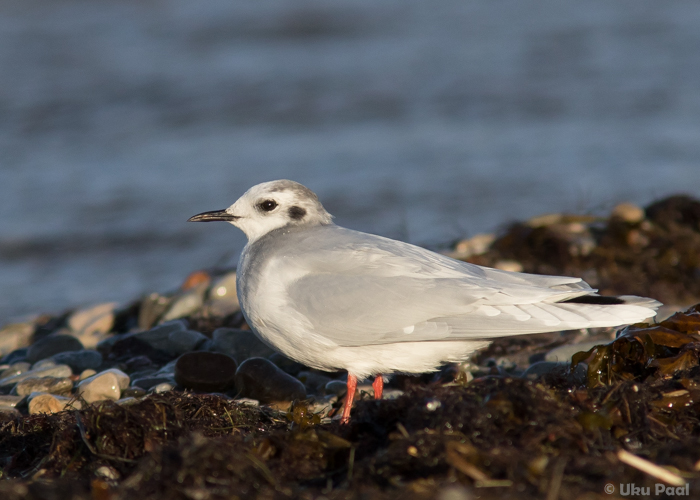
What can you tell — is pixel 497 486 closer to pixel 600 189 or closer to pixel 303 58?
pixel 600 189

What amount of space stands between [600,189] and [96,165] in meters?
7.68

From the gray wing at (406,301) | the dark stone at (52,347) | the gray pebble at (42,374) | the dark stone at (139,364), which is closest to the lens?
the gray wing at (406,301)

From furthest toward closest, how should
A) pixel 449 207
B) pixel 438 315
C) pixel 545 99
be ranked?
pixel 545 99, pixel 449 207, pixel 438 315

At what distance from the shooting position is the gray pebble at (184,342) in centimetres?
567

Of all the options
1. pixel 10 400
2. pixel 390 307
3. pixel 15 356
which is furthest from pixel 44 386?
pixel 390 307

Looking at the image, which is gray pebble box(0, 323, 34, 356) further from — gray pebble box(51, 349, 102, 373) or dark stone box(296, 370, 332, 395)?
dark stone box(296, 370, 332, 395)

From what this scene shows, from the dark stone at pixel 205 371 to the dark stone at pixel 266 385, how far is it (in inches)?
4.9

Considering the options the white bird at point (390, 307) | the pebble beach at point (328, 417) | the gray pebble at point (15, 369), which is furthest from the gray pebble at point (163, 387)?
the gray pebble at point (15, 369)

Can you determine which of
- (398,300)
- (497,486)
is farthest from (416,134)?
(497,486)

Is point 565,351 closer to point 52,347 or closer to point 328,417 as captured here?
point 328,417

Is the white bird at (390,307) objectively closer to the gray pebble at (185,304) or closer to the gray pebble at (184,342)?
the gray pebble at (184,342)

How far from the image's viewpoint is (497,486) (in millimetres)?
2645

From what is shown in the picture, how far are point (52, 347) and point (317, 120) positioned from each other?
Answer: 330 inches

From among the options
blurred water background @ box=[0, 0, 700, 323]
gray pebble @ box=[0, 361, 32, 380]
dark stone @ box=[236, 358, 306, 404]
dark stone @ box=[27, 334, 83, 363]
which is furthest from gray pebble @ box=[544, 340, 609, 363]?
gray pebble @ box=[0, 361, 32, 380]
